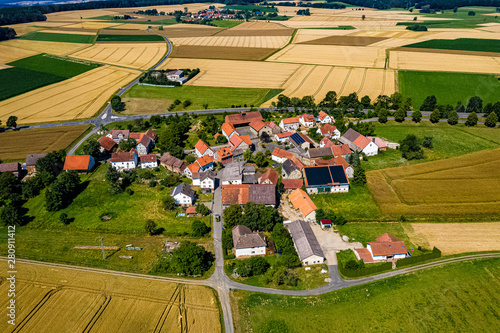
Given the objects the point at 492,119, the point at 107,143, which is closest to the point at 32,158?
the point at 107,143

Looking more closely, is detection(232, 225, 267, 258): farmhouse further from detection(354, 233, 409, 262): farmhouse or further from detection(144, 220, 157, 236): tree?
detection(354, 233, 409, 262): farmhouse

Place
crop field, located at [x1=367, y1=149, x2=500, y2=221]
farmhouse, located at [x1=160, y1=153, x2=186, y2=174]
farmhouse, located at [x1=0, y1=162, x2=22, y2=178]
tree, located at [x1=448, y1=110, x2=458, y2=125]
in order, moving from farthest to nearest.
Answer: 1. tree, located at [x1=448, y1=110, x2=458, y2=125]
2. farmhouse, located at [x1=160, y1=153, x2=186, y2=174]
3. farmhouse, located at [x1=0, y1=162, x2=22, y2=178]
4. crop field, located at [x1=367, y1=149, x2=500, y2=221]

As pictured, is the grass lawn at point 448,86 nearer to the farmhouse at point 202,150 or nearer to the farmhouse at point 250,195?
the farmhouse at point 202,150

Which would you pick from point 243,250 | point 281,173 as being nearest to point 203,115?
point 281,173

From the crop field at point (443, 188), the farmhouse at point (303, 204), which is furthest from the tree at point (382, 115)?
the farmhouse at point (303, 204)

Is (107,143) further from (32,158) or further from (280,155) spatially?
(280,155)

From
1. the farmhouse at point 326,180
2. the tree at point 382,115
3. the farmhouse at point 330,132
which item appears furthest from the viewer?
the tree at point 382,115

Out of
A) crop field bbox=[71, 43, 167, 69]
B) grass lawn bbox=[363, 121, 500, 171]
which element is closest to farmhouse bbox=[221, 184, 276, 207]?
grass lawn bbox=[363, 121, 500, 171]
